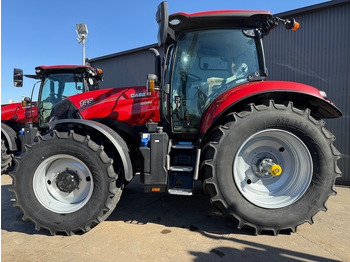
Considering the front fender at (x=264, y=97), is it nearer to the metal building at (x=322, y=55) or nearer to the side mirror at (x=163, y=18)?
the side mirror at (x=163, y=18)

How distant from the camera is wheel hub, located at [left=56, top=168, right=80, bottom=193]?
2725 mm

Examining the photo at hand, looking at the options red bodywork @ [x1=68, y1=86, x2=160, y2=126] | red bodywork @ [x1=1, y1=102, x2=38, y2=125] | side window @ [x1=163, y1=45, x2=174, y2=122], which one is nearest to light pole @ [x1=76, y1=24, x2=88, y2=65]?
red bodywork @ [x1=1, y1=102, x2=38, y2=125]

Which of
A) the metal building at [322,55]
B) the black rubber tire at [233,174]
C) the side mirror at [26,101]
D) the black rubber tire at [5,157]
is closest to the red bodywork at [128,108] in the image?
the black rubber tire at [233,174]

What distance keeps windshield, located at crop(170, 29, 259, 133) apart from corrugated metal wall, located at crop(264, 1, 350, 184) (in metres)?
2.79

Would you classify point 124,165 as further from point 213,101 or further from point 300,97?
point 300,97

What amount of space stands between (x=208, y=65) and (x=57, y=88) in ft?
13.4

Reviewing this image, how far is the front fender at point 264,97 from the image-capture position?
101 inches

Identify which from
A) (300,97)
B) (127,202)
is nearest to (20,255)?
(127,202)

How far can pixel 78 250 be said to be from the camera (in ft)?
7.56

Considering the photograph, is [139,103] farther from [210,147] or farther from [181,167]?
[210,147]

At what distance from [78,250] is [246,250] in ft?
5.17

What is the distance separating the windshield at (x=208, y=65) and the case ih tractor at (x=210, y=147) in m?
0.01

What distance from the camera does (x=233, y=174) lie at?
100 inches

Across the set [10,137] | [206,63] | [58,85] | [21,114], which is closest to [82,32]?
[58,85]
